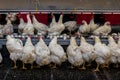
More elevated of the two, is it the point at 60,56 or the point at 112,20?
the point at 112,20

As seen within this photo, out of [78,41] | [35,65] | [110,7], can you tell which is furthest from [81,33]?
[35,65]

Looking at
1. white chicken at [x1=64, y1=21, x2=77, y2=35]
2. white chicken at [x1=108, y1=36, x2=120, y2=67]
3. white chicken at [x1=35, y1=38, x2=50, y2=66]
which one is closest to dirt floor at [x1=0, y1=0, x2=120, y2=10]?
white chicken at [x1=64, y1=21, x2=77, y2=35]

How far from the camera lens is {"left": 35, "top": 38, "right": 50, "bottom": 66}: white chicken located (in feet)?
20.4

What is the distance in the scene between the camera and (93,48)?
249 inches

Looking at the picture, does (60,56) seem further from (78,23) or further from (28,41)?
(78,23)

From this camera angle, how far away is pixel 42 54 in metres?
6.20

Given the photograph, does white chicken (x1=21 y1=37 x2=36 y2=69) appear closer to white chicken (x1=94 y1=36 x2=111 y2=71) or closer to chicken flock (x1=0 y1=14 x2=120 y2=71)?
chicken flock (x1=0 y1=14 x2=120 y2=71)

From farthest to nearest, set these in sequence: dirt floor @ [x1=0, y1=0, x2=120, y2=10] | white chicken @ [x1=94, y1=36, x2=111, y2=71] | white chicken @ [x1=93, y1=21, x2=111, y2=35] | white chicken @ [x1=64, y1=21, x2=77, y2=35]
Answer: white chicken @ [x1=64, y1=21, x2=77, y2=35] < white chicken @ [x1=93, y1=21, x2=111, y2=35] < dirt floor @ [x1=0, y1=0, x2=120, y2=10] < white chicken @ [x1=94, y1=36, x2=111, y2=71]

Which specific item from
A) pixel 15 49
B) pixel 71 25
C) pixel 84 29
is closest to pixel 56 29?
pixel 71 25

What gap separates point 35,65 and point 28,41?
0.53 metres

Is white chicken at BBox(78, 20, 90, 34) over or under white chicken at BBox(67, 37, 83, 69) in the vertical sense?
over

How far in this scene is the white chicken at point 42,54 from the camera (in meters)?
6.21

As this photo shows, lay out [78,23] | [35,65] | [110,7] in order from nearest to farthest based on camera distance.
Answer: [35,65], [110,7], [78,23]

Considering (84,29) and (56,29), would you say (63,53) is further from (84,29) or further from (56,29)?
(84,29)
